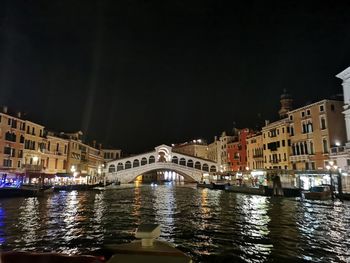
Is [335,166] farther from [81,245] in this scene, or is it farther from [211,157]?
[211,157]

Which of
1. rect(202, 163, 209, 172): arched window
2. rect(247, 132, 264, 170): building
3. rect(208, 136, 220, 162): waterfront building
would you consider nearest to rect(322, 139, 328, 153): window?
rect(247, 132, 264, 170): building

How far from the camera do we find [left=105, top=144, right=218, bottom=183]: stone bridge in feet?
235

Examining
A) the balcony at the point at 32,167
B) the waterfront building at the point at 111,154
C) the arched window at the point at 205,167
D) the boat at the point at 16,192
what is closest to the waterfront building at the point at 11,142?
the balcony at the point at 32,167

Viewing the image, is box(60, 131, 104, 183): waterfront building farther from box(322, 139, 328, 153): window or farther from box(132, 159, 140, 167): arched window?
box(322, 139, 328, 153): window

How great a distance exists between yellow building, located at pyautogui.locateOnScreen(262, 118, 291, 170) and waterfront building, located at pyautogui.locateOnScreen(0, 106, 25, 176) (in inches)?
1594

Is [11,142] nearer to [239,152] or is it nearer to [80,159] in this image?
[80,159]

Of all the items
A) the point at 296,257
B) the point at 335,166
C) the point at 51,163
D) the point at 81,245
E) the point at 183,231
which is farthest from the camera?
the point at 51,163

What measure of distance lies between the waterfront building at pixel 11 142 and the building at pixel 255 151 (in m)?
41.5

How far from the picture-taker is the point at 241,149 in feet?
222

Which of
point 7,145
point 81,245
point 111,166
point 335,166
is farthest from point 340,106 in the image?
point 111,166

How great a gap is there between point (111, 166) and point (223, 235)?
65778 mm

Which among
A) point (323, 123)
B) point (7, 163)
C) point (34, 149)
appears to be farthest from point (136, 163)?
point (323, 123)

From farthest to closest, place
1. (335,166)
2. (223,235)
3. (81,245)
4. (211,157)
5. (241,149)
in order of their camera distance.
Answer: (211,157) → (241,149) → (335,166) → (223,235) → (81,245)

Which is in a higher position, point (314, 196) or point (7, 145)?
point (7, 145)
